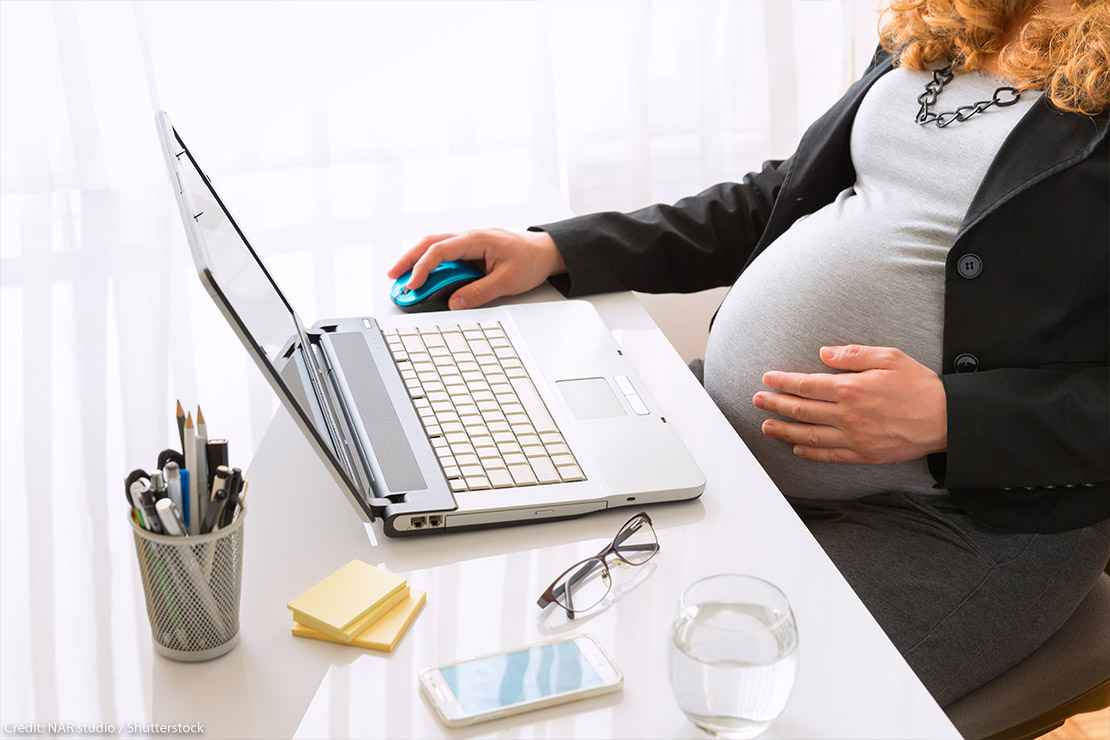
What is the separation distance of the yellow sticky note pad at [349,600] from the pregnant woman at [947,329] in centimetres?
45

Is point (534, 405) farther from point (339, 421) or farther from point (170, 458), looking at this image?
point (170, 458)

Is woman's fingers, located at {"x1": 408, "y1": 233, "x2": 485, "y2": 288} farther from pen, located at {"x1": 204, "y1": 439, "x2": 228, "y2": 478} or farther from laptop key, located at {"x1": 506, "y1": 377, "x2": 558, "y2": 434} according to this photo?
pen, located at {"x1": 204, "y1": 439, "x2": 228, "y2": 478}

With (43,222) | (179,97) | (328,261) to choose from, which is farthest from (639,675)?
(179,97)

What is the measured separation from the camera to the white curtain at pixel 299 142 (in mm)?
1249

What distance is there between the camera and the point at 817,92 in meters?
2.34

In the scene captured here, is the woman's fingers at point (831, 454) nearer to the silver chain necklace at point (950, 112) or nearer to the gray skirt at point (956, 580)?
the gray skirt at point (956, 580)

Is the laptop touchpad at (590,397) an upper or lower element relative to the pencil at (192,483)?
lower

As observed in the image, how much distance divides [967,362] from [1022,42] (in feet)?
1.31

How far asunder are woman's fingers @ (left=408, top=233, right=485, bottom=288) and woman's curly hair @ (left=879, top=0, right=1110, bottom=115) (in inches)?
22.1

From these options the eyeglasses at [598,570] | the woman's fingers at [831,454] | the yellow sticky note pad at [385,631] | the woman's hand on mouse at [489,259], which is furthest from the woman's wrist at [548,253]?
the yellow sticky note pad at [385,631]

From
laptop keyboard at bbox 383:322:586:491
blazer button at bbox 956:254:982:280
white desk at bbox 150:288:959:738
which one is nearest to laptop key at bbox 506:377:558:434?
laptop keyboard at bbox 383:322:586:491

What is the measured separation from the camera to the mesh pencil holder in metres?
0.74

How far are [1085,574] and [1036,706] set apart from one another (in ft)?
0.43

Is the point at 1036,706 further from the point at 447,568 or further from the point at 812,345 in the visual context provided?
the point at 447,568
